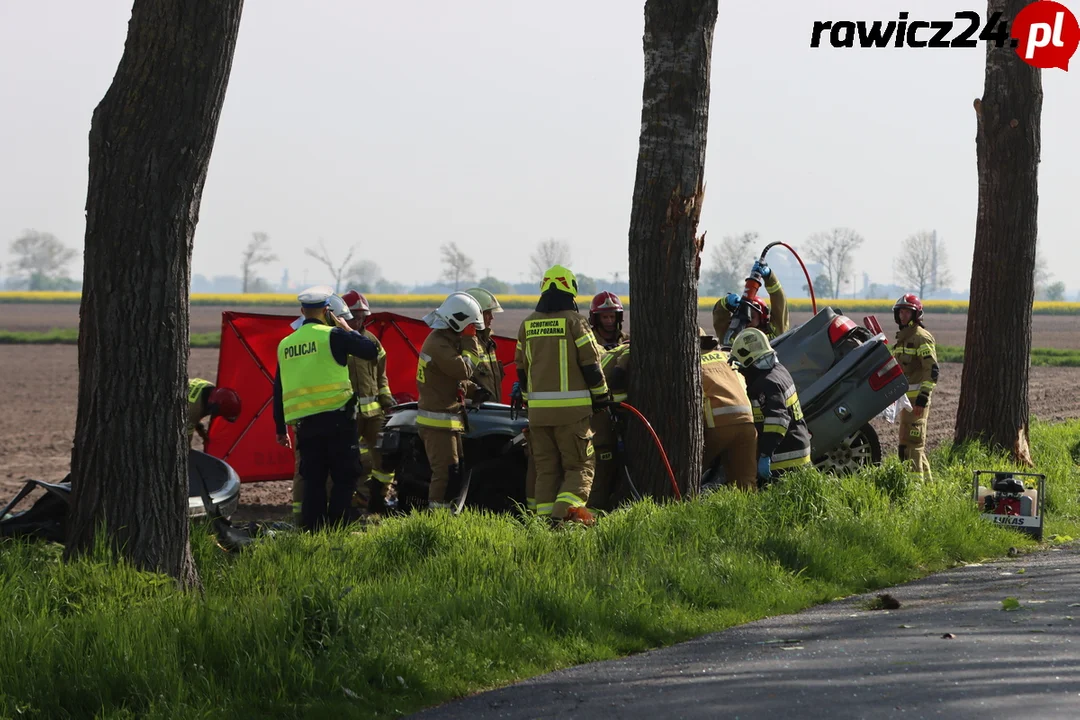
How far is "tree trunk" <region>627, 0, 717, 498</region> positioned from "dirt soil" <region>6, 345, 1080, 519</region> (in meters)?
3.76

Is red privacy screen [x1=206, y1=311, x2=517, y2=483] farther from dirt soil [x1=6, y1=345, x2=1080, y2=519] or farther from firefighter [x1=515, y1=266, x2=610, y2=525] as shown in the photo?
firefighter [x1=515, y1=266, x2=610, y2=525]

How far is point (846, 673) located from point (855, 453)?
626 cm

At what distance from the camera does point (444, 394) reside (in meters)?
9.56

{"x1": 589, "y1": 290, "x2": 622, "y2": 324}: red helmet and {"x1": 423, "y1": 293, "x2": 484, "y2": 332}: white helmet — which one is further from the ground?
{"x1": 589, "y1": 290, "x2": 622, "y2": 324}: red helmet

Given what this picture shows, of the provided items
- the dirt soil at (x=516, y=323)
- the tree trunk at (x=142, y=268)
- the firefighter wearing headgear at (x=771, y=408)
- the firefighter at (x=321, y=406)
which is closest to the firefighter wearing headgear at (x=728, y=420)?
A: the firefighter wearing headgear at (x=771, y=408)

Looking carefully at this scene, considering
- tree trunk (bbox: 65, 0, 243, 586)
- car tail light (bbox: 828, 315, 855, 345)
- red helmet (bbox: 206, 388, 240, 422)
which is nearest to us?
tree trunk (bbox: 65, 0, 243, 586)

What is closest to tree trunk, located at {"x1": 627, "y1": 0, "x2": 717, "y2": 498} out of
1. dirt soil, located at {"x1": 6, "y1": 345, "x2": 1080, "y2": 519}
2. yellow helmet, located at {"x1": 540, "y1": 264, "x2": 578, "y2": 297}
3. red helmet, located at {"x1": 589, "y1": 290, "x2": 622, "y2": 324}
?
yellow helmet, located at {"x1": 540, "y1": 264, "x2": 578, "y2": 297}

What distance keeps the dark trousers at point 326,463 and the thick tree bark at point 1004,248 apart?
628 centimetres

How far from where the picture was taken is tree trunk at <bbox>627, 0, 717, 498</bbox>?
28.6ft

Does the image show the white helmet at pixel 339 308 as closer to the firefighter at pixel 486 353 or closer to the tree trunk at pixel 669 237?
the firefighter at pixel 486 353

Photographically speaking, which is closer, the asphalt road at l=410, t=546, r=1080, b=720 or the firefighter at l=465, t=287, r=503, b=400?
the asphalt road at l=410, t=546, r=1080, b=720

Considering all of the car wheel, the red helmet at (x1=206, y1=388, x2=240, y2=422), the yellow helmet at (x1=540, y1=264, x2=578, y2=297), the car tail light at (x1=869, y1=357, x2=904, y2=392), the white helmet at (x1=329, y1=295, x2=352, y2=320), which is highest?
the yellow helmet at (x1=540, y1=264, x2=578, y2=297)

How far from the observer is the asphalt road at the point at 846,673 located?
4.76m

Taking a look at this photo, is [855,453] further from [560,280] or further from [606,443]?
[560,280]
